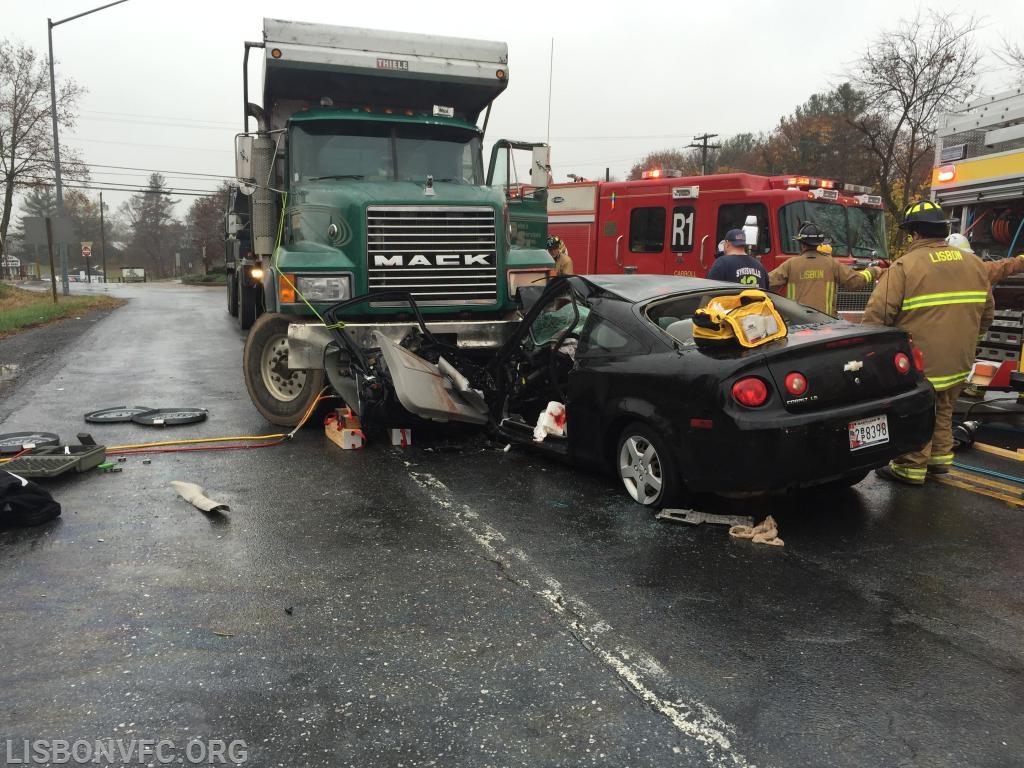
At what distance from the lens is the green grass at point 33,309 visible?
1750 cm

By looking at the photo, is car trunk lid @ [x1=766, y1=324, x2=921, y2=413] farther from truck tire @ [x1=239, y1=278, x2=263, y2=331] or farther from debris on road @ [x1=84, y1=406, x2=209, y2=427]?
truck tire @ [x1=239, y1=278, x2=263, y2=331]

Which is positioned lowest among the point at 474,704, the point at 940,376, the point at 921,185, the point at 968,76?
the point at 474,704

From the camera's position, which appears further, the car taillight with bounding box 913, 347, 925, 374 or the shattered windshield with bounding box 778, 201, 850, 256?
the shattered windshield with bounding box 778, 201, 850, 256

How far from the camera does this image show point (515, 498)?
534 centimetres

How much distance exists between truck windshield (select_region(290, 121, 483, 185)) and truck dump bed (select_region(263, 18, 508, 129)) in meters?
0.69

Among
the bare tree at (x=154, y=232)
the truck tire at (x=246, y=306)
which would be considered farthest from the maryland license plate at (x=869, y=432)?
the bare tree at (x=154, y=232)

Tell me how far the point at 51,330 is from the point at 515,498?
15379 mm

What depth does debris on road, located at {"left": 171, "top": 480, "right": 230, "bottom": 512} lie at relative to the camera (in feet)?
16.3

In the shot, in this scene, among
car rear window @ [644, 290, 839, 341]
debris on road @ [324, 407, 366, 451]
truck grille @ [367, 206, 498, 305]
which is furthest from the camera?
truck grille @ [367, 206, 498, 305]

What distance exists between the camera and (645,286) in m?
5.68

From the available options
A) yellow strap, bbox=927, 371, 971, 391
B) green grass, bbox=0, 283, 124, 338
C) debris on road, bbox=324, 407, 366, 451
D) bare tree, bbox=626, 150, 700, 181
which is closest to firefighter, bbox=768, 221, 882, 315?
yellow strap, bbox=927, 371, 971, 391

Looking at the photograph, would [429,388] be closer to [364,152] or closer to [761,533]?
[364,152]

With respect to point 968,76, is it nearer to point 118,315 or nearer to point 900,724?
point 118,315

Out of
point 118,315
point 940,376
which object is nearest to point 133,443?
point 940,376
